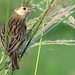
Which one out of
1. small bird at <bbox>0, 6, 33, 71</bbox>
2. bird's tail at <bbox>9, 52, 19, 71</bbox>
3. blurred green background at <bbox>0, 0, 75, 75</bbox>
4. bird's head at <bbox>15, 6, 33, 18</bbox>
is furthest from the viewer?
blurred green background at <bbox>0, 0, 75, 75</bbox>

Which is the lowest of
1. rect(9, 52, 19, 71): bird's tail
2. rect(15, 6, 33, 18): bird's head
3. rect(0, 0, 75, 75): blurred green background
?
rect(0, 0, 75, 75): blurred green background

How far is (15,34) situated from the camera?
4250 millimetres

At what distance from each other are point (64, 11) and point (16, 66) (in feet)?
1.86

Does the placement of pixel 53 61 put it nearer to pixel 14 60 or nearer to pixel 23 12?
pixel 23 12

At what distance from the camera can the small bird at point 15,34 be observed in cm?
387

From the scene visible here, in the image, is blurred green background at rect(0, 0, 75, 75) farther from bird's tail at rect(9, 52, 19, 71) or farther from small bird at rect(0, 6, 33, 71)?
bird's tail at rect(9, 52, 19, 71)

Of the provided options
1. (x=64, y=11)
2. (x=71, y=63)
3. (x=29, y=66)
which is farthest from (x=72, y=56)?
(x=64, y=11)

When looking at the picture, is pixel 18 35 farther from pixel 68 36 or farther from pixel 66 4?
pixel 68 36

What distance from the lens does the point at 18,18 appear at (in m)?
4.77

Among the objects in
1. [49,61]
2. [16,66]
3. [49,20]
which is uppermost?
[49,20]

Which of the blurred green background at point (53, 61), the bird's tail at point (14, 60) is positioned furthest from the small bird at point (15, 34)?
the blurred green background at point (53, 61)

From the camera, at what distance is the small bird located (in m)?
3.87

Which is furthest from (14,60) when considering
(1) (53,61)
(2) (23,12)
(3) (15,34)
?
(1) (53,61)

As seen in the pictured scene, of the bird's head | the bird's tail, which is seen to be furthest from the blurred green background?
the bird's tail
